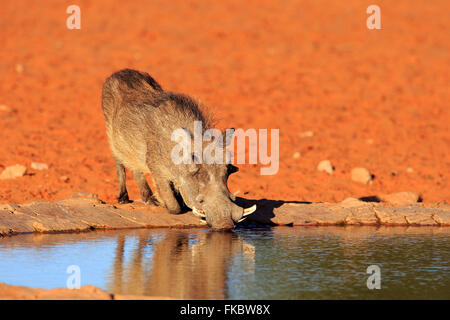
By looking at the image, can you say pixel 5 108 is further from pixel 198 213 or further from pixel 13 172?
pixel 198 213

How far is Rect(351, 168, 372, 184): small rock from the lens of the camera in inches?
489

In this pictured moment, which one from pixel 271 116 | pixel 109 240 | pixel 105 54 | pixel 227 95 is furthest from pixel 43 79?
pixel 109 240

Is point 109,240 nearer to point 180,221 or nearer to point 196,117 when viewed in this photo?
point 180,221

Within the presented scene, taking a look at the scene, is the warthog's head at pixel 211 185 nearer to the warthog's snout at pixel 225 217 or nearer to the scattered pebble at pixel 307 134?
the warthog's snout at pixel 225 217

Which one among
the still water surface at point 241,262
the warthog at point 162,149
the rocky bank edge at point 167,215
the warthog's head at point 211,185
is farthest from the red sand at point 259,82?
the still water surface at point 241,262

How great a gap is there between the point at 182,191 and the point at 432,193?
5.59m

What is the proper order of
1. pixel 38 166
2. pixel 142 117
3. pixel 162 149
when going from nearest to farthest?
pixel 162 149
pixel 142 117
pixel 38 166

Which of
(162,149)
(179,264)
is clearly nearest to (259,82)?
(162,149)

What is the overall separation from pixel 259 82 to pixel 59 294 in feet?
51.0

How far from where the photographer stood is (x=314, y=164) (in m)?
13.4

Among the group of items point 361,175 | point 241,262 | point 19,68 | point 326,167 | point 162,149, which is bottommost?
point 241,262

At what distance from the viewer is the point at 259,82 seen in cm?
1989

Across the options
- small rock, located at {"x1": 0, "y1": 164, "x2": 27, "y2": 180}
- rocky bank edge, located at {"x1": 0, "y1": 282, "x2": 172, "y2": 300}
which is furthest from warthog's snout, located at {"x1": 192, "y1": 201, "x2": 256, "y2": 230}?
small rock, located at {"x1": 0, "y1": 164, "x2": 27, "y2": 180}

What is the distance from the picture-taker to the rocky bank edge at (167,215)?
25.2 ft
